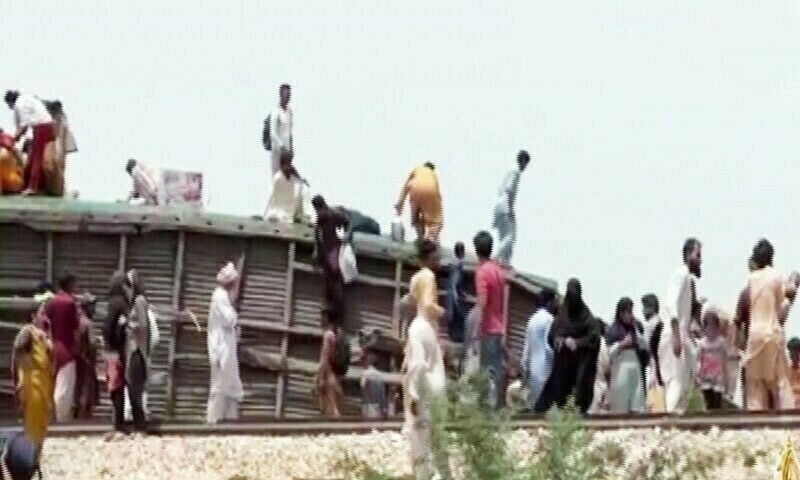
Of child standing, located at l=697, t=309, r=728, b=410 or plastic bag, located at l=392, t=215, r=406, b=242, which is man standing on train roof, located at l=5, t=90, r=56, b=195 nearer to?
plastic bag, located at l=392, t=215, r=406, b=242

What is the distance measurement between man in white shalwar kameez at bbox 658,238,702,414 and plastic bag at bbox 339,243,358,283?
5.16 m

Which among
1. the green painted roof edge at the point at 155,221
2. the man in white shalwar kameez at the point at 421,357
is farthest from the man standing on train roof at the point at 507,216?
the man in white shalwar kameez at the point at 421,357

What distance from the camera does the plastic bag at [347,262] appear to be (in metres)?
31.1

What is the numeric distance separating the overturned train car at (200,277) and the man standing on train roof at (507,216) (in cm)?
109

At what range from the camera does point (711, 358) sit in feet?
90.4

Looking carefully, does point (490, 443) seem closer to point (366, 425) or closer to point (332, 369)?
point (366, 425)

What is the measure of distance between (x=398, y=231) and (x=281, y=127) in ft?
5.69

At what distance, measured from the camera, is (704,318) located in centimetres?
2767

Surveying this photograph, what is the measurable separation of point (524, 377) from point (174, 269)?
17.8 feet

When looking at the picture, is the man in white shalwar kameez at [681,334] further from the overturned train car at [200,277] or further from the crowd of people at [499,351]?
the overturned train car at [200,277]

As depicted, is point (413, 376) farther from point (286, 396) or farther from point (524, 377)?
point (286, 396)

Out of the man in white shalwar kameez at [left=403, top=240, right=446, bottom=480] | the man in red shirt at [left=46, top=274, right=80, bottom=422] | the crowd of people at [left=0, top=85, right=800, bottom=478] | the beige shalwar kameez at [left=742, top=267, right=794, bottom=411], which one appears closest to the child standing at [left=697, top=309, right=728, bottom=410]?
the crowd of people at [left=0, top=85, right=800, bottom=478]

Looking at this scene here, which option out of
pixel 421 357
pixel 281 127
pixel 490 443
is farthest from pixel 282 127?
pixel 490 443

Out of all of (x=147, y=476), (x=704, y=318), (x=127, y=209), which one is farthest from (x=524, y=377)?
(x=127, y=209)
